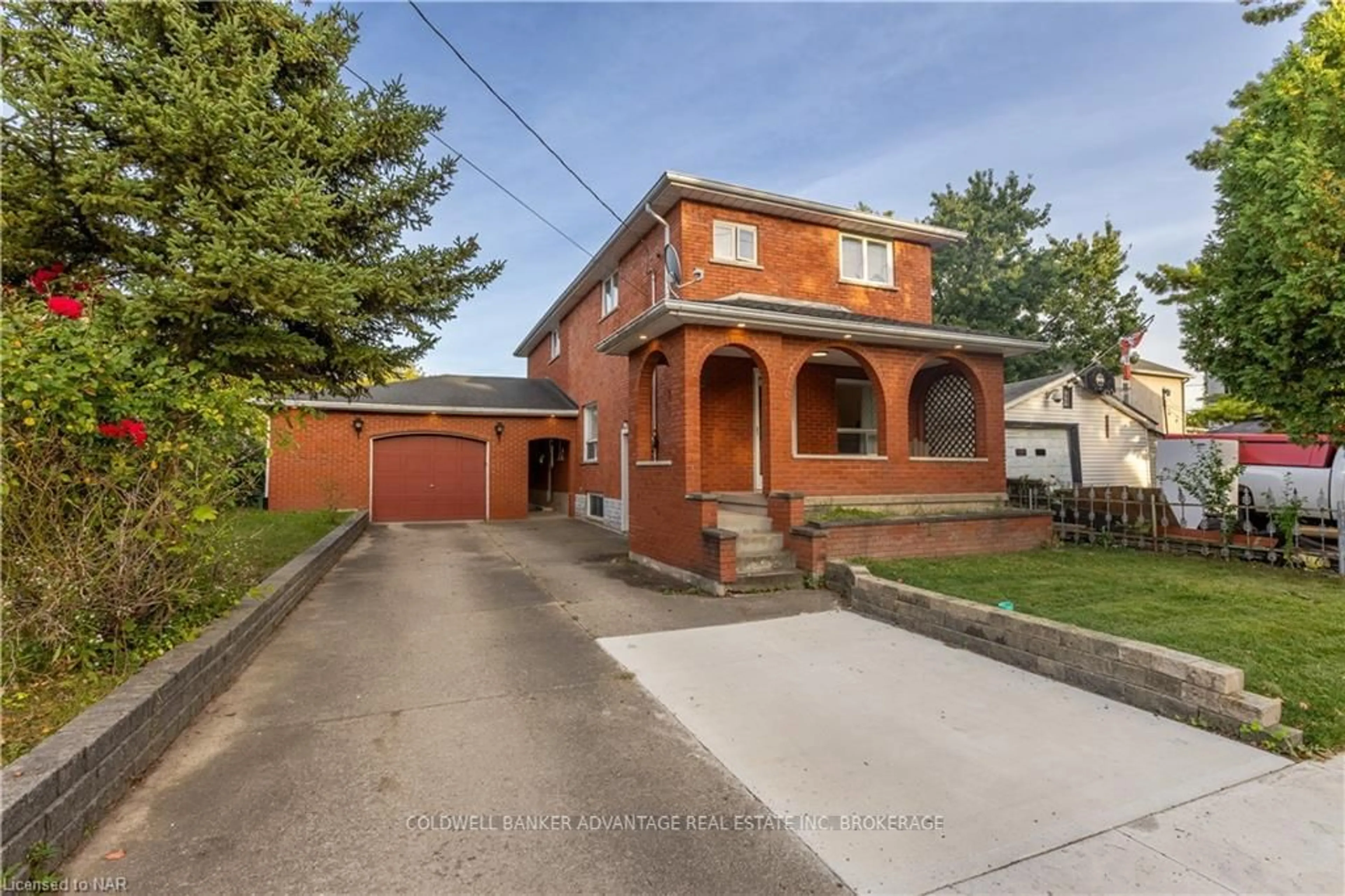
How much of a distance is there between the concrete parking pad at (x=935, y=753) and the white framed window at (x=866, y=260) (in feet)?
32.9

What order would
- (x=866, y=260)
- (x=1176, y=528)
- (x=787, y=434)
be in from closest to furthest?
(x=787, y=434) → (x=1176, y=528) → (x=866, y=260)

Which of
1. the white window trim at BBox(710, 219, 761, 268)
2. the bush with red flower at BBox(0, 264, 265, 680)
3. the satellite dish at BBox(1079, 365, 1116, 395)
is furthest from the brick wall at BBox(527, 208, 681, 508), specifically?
the satellite dish at BBox(1079, 365, 1116, 395)

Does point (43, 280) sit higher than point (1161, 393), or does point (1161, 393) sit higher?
point (1161, 393)

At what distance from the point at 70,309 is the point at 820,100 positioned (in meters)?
11.0

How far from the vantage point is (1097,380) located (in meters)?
18.2

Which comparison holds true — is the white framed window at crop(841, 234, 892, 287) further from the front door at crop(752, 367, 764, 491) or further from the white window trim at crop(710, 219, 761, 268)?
the front door at crop(752, 367, 764, 491)

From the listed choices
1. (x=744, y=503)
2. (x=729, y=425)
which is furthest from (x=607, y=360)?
(x=744, y=503)

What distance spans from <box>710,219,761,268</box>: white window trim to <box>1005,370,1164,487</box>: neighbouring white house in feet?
30.9

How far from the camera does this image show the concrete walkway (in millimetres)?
2533

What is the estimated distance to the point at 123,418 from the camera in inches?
162

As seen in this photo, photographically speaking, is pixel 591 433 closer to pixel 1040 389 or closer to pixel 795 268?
pixel 795 268

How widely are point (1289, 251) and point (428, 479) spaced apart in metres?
18.0

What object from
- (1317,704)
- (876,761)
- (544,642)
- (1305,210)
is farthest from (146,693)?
(1305,210)

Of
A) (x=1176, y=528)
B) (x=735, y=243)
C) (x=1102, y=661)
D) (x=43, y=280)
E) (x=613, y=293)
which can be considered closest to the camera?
(x=1102, y=661)
